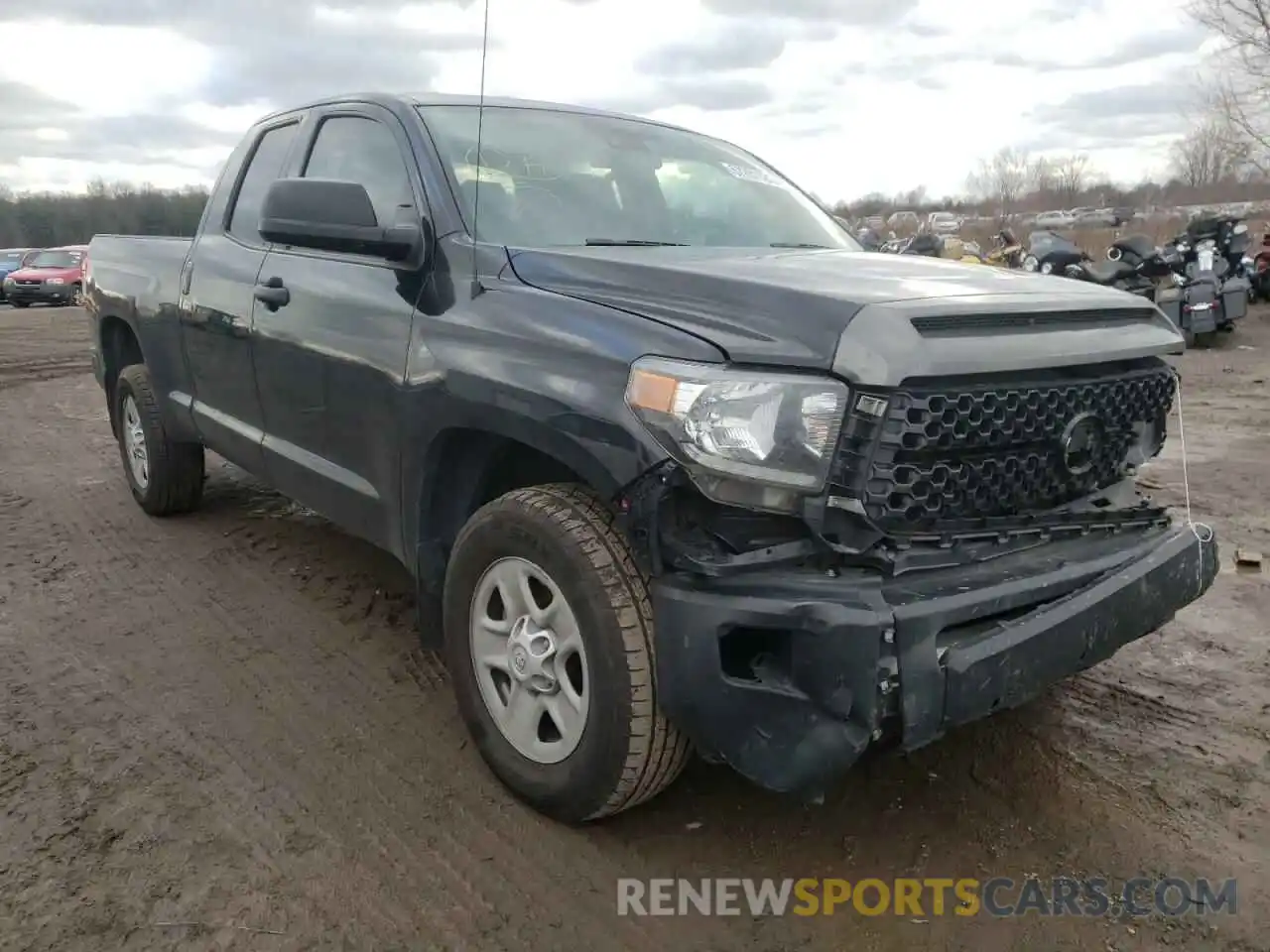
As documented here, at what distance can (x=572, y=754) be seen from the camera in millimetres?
2461

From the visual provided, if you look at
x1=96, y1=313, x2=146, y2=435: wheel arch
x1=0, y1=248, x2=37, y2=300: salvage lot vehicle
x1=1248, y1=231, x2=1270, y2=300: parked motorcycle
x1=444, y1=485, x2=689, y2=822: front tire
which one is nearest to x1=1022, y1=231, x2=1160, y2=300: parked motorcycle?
x1=1248, y1=231, x2=1270, y2=300: parked motorcycle

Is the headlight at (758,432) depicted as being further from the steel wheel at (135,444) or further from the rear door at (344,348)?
the steel wheel at (135,444)

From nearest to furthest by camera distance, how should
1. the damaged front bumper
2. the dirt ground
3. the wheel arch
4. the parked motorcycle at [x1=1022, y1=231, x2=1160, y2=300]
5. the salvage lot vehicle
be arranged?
the damaged front bumper
the dirt ground
the wheel arch
the parked motorcycle at [x1=1022, y1=231, x2=1160, y2=300]
the salvage lot vehicle

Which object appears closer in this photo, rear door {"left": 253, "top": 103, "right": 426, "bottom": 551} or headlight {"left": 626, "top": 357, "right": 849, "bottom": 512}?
headlight {"left": 626, "top": 357, "right": 849, "bottom": 512}

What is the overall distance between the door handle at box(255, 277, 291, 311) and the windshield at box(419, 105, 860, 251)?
0.84 meters

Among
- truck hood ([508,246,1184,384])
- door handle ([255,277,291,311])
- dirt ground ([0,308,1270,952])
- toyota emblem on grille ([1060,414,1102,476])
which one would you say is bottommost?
dirt ground ([0,308,1270,952])

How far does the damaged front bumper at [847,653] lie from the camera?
2012mm

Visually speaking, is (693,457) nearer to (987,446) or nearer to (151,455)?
(987,446)

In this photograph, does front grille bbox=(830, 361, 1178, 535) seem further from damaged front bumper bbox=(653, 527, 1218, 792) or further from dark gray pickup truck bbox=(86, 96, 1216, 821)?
Result: damaged front bumper bbox=(653, 527, 1218, 792)

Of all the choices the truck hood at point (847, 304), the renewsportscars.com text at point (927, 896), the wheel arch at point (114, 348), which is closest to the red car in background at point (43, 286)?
the wheel arch at point (114, 348)

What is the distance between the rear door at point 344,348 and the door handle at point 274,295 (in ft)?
0.04

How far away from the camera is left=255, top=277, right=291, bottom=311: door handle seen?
3.55 metres

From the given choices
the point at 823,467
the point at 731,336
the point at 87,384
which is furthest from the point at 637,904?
the point at 87,384

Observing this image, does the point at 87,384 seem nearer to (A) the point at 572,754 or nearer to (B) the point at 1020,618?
(A) the point at 572,754
